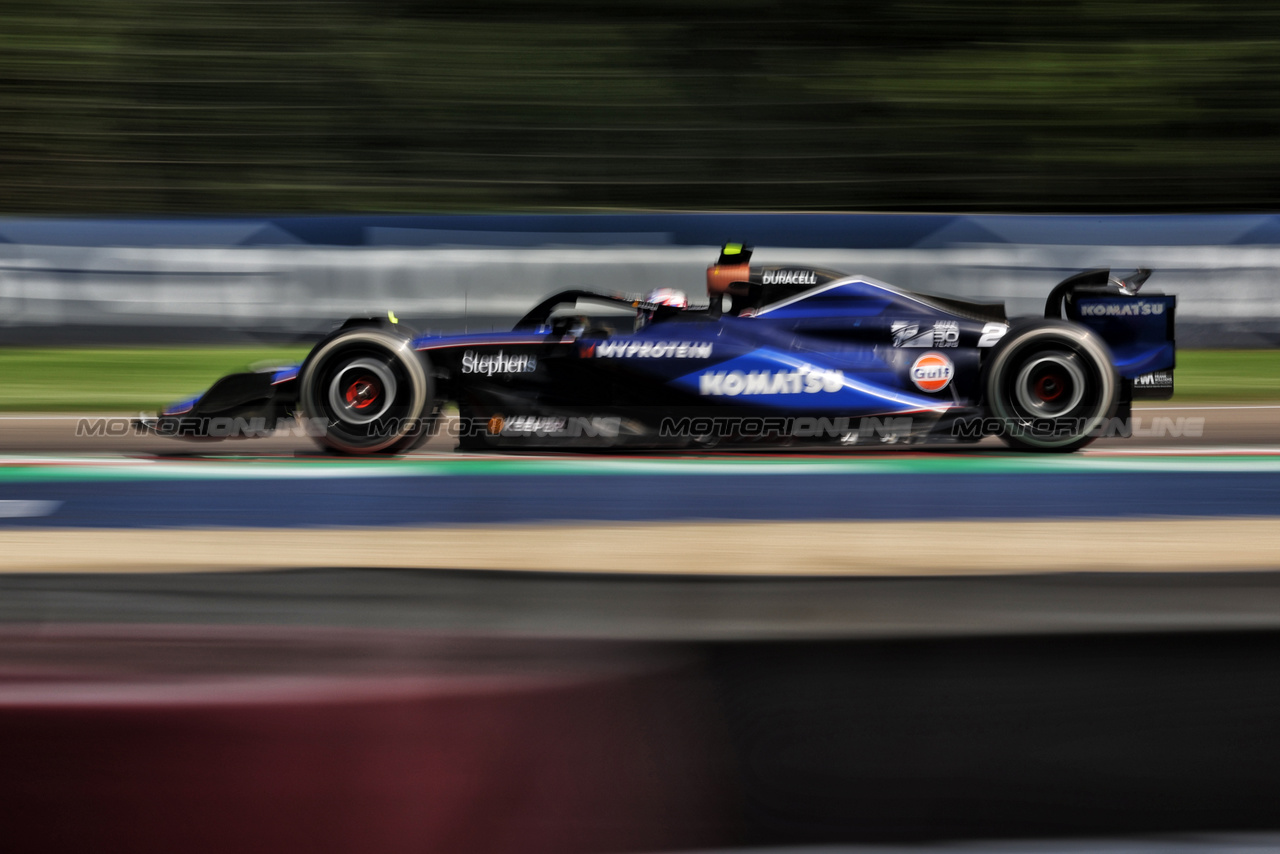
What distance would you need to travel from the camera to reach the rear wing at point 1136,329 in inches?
178

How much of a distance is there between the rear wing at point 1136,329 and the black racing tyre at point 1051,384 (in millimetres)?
231

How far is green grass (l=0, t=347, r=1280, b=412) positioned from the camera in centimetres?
623

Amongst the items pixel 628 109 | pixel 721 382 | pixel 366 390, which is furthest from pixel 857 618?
pixel 628 109

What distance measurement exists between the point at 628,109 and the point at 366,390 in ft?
19.6

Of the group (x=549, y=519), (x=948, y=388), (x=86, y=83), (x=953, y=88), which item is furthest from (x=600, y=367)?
(x=86, y=83)

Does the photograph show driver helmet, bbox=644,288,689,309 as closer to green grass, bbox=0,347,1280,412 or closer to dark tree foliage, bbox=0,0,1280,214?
green grass, bbox=0,347,1280,412

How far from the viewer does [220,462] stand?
4.30 m

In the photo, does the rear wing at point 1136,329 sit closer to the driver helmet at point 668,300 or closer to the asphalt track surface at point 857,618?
the driver helmet at point 668,300

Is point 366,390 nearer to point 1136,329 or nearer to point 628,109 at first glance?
point 1136,329

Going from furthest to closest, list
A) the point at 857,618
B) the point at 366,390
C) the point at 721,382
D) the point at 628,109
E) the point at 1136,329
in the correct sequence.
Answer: the point at 628,109 → the point at 1136,329 → the point at 366,390 → the point at 721,382 → the point at 857,618

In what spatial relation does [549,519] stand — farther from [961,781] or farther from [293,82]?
[293,82]

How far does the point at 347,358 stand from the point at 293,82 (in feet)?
21.0

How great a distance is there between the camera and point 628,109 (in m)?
9.84

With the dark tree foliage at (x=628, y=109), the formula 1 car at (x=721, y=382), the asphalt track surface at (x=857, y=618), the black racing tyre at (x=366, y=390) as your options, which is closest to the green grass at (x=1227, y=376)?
the formula 1 car at (x=721, y=382)
